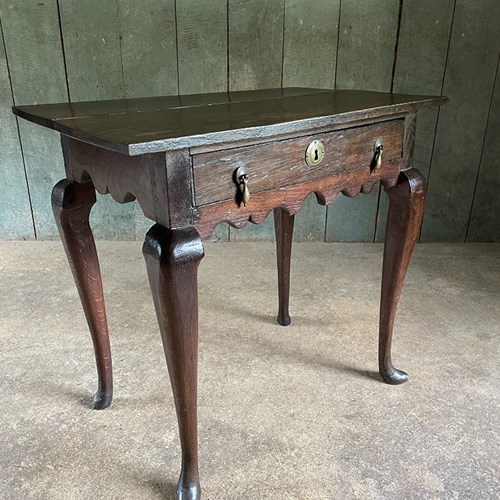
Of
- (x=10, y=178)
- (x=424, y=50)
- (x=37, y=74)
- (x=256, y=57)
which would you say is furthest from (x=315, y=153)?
(x=10, y=178)

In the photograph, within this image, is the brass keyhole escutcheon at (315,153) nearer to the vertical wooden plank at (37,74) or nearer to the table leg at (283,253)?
the table leg at (283,253)

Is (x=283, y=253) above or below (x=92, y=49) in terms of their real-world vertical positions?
below

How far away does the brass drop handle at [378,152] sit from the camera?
1052mm

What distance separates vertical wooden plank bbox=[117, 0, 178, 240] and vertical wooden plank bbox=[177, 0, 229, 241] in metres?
0.03

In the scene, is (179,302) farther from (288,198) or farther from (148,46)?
(148,46)

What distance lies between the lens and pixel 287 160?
920 mm

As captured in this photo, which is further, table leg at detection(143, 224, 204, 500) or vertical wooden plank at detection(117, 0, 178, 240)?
vertical wooden plank at detection(117, 0, 178, 240)

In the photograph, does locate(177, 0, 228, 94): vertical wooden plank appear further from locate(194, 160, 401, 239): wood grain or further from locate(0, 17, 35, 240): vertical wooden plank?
locate(194, 160, 401, 239): wood grain

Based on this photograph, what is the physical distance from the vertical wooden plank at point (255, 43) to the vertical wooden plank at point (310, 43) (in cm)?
3

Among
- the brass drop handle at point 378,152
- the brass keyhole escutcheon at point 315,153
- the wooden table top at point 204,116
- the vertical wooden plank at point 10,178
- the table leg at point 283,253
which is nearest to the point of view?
the wooden table top at point 204,116

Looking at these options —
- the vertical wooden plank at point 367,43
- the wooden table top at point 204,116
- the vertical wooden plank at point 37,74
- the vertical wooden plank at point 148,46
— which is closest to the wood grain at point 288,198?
the wooden table top at point 204,116

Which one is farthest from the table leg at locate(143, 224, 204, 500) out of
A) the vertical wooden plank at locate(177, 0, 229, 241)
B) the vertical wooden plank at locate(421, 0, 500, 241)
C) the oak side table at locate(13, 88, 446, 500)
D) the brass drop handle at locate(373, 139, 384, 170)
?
the vertical wooden plank at locate(421, 0, 500, 241)

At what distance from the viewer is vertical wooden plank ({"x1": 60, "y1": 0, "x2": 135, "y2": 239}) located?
6.08 feet

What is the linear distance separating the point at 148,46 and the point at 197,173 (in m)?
1.29
